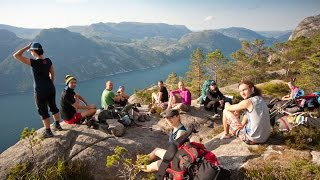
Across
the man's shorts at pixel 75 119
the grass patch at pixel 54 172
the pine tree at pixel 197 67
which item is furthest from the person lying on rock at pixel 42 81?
the pine tree at pixel 197 67

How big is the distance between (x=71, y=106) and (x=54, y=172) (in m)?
3.10

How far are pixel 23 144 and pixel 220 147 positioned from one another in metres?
6.38

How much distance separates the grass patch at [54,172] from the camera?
739 centimetres

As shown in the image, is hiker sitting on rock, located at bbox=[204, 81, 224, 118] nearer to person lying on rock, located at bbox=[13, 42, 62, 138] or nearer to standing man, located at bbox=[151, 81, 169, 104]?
standing man, located at bbox=[151, 81, 169, 104]

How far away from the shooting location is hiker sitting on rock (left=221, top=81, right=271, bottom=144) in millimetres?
7004

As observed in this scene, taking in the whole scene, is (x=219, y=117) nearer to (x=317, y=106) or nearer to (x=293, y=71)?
(x=317, y=106)

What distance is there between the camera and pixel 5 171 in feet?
25.3

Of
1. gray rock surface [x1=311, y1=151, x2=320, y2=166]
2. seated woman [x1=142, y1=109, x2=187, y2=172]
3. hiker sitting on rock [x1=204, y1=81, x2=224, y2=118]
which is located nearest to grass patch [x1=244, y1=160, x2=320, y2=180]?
gray rock surface [x1=311, y1=151, x2=320, y2=166]

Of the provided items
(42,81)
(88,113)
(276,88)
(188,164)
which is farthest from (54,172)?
(276,88)

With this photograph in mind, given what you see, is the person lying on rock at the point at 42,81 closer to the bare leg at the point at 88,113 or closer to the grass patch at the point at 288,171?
the bare leg at the point at 88,113

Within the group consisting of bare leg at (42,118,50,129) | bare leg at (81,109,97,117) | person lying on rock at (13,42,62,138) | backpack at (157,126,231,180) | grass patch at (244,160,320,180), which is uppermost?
person lying on rock at (13,42,62,138)

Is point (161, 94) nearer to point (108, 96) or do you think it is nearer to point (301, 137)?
point (108, 96)

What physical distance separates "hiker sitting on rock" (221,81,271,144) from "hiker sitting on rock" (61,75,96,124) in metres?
5.50

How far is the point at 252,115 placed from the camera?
7234mm
